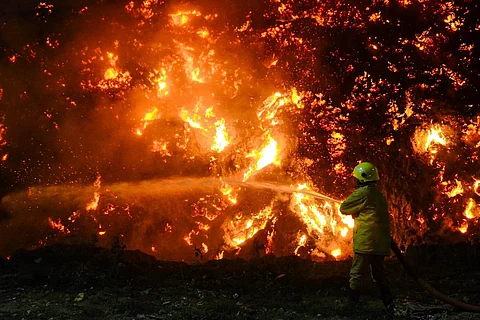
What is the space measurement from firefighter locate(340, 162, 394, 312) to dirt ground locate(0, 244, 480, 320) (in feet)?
1.19

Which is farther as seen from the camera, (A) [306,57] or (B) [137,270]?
(A) [306,57]

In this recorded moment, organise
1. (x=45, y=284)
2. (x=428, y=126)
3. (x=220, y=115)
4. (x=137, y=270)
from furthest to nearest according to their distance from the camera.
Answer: (x=220, y=115) < (x=428, y=126) < (x=137, y=270) < (x=45, y=284)

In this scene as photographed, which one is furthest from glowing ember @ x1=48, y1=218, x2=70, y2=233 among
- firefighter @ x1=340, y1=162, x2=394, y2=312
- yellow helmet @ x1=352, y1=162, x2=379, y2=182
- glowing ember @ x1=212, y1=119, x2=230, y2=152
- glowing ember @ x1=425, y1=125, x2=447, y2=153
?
glowing ember @ x1=425, y1=125, x2=447, y2=153

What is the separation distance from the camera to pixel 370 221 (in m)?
5.75

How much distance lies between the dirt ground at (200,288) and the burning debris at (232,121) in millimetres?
796

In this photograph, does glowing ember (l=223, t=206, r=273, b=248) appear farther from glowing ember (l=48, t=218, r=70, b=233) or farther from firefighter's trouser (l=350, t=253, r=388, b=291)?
glowing ember (l=48, t=218, r=70, b=233)

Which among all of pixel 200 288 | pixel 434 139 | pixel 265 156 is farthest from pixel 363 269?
pixel 434 139

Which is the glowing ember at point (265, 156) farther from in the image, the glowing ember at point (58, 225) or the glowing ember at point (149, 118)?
the glowing ember at point (58, 225)

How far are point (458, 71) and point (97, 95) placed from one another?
7.28 m

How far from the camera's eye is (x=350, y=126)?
339 inches

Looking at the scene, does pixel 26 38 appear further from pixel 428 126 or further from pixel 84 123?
pixel 428 126

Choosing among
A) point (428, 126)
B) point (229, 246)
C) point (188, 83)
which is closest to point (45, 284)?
point (229, 246)

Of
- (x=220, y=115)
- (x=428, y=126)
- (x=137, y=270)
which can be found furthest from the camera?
(x=220, y=115)

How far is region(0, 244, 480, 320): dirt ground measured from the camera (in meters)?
5.72
